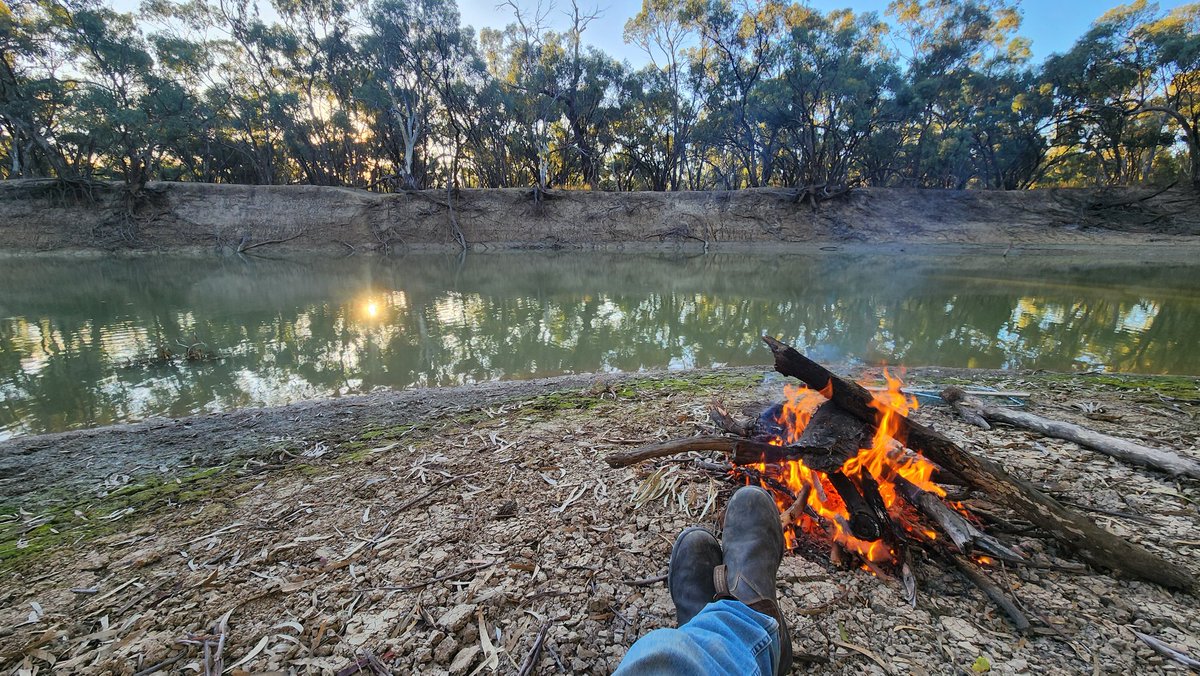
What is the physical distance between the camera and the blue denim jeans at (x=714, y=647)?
4.79ft

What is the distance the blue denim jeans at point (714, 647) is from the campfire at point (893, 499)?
816 millimetres

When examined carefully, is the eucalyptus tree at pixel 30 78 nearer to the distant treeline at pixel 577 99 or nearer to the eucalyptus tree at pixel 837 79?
the distant treeline at pixel 577 99

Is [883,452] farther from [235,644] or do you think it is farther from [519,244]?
[519,244]

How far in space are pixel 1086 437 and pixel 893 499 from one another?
211 cm

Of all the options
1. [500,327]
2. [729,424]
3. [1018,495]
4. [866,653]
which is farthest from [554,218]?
[866,653]

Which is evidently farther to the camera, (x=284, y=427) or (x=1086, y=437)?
(x=284, y=427)

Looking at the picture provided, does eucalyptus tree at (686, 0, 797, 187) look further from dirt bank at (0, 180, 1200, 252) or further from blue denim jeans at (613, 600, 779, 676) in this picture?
blue denim jeans at (613, 600, 779, 676)

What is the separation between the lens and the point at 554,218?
29719 millimetres

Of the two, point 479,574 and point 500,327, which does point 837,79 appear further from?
point 479,574

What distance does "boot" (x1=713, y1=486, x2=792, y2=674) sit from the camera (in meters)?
1.72

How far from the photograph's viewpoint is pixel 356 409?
204 inches

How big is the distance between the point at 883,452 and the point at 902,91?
31.3 metres

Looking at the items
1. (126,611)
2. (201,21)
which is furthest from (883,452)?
(201,21)

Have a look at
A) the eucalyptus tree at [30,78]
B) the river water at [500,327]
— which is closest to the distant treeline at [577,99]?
the eucalyptus tree at [30,78]
